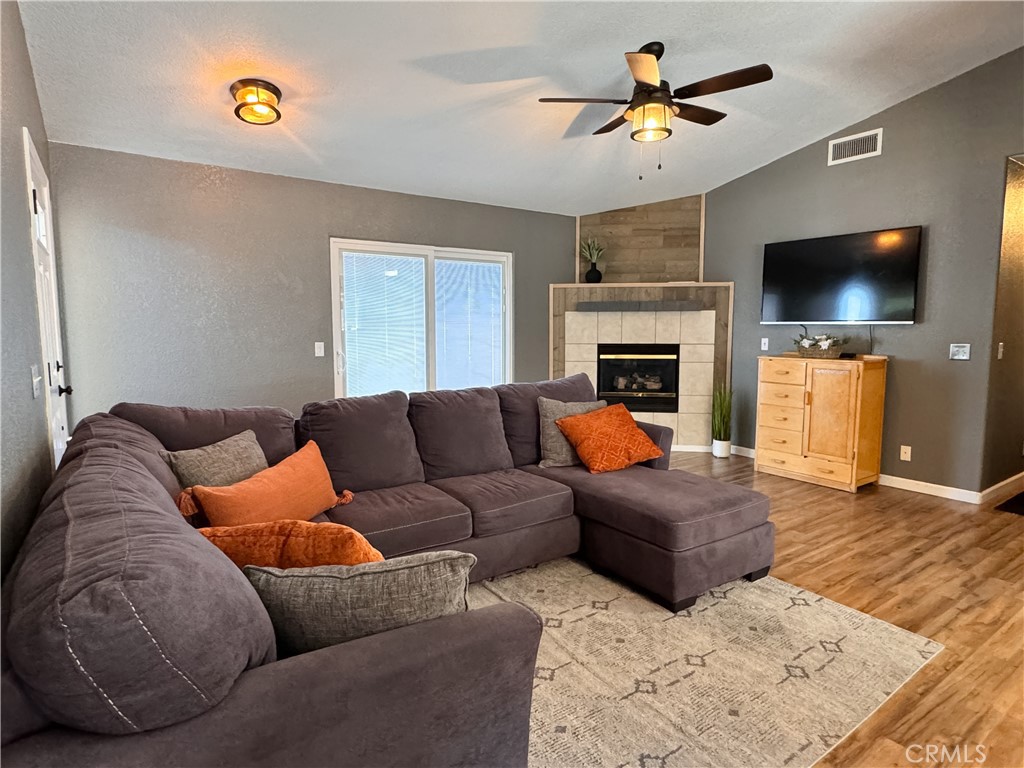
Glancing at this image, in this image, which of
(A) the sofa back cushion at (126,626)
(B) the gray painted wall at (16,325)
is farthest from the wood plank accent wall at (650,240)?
(A) the sofa back cushion at (126,626)

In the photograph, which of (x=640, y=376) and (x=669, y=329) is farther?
(x=640, y=376)

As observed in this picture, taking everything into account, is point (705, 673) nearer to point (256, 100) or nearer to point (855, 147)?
point (256, 100)

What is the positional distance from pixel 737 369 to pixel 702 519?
3512 mm

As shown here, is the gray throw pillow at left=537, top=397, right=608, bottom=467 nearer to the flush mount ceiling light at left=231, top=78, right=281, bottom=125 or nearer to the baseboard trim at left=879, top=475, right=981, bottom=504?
the flush mount ceiling light at left=231, top=78, right=281, bottom=125

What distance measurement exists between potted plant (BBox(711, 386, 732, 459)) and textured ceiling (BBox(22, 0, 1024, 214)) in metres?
2.32

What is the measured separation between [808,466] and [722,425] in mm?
1053

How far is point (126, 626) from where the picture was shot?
2.52 feet

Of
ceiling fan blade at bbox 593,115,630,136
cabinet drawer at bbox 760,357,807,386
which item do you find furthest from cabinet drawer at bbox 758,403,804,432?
ceiling fan blade at bbox 593,115,630,136

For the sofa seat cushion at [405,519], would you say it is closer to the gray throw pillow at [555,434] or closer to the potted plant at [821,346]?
the gray throw pillow at [555,434]

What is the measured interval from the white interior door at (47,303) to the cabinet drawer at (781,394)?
4896mm

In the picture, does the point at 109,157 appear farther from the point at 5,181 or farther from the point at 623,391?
the point at 623,391

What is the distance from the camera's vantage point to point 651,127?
2996mm

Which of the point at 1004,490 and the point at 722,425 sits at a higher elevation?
the point at 722,425

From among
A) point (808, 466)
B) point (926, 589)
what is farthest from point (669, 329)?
point (926, 589)
